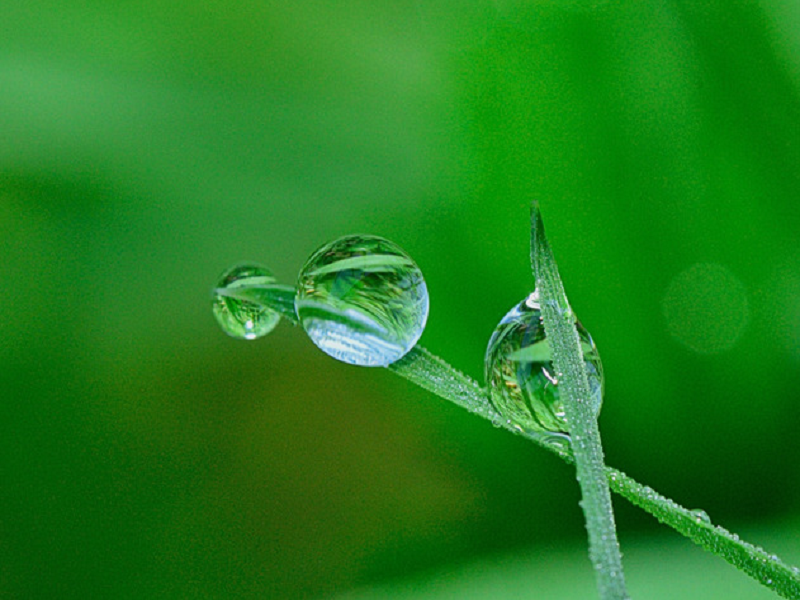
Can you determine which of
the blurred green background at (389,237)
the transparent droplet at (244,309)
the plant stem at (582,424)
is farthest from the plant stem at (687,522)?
the blurred green background at (389,237)

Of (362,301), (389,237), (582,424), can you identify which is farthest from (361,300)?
(389,237)

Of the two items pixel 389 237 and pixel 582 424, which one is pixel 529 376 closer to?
pixel 582 424

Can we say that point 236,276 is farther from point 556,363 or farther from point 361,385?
point 361,385

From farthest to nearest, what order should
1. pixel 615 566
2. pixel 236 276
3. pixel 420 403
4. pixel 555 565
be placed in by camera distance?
pixel 420 403 < pixel 555 565 < pixel 236 276 < pixel 615 566

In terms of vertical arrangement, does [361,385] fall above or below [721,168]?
below

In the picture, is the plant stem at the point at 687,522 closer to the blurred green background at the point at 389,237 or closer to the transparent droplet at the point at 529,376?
the transparent droplet at the point at 529,376

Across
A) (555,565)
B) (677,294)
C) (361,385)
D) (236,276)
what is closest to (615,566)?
(236,276)
